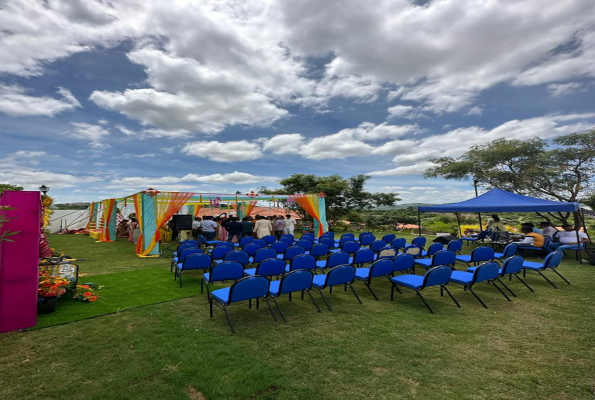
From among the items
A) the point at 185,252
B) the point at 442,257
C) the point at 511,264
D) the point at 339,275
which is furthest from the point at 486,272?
the point at 185,252

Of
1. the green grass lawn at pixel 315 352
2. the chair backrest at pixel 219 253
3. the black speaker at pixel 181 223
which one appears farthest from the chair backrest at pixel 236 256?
the black speaker at pixel 181 223

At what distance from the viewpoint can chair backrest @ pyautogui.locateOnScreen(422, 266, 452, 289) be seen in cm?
390

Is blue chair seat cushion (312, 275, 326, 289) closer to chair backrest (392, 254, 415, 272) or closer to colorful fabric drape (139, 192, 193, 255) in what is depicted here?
chair backrest (392, 254, 415, 272)

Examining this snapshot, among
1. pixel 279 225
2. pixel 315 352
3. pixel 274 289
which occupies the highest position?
pixel 279 225

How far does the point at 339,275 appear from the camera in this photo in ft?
13.5

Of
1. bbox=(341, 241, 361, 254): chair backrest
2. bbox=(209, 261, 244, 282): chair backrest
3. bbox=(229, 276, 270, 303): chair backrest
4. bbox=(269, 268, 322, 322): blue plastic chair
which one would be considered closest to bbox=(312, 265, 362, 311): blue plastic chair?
bbox=(269, 268, 322, 322): blue plastic chair

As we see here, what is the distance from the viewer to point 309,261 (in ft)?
15.8

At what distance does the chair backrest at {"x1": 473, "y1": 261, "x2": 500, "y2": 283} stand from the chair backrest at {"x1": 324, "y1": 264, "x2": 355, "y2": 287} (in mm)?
1831

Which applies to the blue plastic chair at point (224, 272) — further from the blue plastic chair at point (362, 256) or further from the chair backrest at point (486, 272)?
the chair backrest at point (486, 272)

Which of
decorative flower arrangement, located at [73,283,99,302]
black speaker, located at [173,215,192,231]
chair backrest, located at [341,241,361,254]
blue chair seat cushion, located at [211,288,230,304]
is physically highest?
black speaker, located at [173,215,192,231]

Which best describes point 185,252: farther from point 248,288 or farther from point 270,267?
point 248,288

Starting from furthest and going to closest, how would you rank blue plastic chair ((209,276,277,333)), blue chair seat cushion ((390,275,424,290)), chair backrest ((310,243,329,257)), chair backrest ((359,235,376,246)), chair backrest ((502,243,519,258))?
chair backrest ((359,235,376,246))
chair backrest ((310,243,329,257))
chair backrest ((502,243,519,258))
blue chair seat cushion ((390,275,424,290))
blue plastic chair ((209,276,277,333))

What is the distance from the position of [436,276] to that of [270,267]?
8.26ft

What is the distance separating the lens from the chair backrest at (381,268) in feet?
14.3
